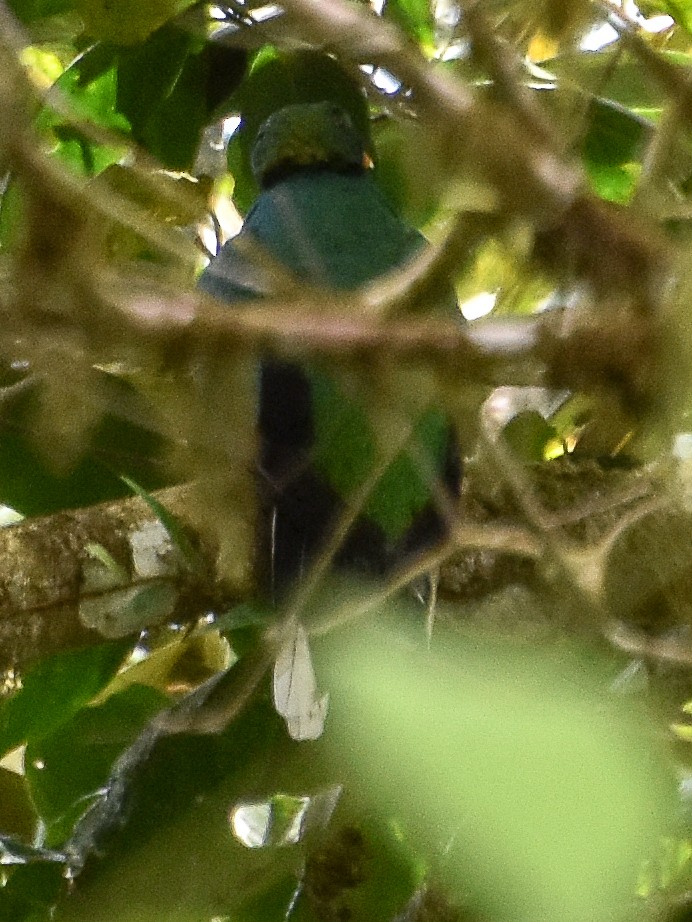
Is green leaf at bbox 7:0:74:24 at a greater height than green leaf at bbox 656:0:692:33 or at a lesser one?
greater

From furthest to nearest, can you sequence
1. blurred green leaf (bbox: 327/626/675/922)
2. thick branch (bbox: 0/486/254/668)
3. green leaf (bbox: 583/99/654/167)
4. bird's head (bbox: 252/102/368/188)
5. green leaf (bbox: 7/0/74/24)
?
bird's head (bbox: 252/102/368/188) < green leaf (bbox: 583/99/654/167) < green leaf (bbox: 7/0/74/24) < thick branch (bbox: 0/486/254/668) < blurred green leaf (bbox: 327/626/675/922)

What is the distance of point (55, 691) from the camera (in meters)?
1.67

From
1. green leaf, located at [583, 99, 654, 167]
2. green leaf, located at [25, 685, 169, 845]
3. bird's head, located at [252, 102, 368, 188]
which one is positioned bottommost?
green leaf, located at [25, 685, 169, 845]

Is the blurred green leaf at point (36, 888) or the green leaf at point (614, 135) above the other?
the green leaf at point (614, 135)

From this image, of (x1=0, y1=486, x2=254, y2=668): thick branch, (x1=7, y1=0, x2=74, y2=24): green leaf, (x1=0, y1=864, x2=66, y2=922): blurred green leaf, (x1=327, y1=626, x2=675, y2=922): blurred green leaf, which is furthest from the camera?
→ (x1=7, y1=0, x2=74, y2=24): green leaf

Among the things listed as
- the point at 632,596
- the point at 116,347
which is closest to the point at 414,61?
the point at 116,347

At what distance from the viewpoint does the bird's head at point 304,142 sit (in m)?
2.21

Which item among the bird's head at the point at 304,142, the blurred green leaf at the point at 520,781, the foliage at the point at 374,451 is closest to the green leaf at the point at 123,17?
the foliage at the point at 374,451

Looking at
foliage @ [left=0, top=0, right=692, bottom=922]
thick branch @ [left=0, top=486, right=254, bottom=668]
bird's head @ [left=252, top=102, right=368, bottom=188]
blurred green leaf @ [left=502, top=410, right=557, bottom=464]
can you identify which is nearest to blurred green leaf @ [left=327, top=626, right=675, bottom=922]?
foliage @ [left=0, top=0, right=692, bottom=922]

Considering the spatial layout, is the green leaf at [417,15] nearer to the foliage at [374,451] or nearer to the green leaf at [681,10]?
the foliage at [374,451]

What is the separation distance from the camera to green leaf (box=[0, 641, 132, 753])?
63.9 inches

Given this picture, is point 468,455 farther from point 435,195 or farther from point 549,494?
point 435,195

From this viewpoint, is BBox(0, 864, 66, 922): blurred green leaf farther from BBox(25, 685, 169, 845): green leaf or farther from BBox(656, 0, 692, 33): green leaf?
BBox(656, 0, 692, 33): green leaf

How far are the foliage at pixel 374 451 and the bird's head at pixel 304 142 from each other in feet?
0.14
